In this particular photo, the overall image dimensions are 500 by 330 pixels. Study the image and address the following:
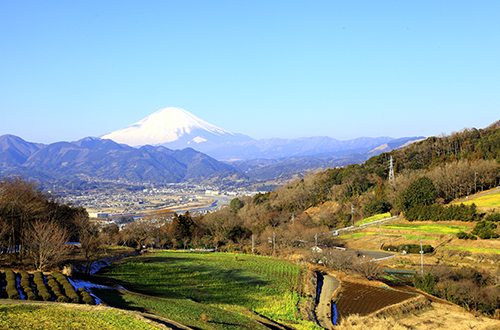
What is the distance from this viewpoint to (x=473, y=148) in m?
61.7

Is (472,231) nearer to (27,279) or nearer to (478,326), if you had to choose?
(478,326)

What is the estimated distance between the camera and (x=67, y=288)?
15289mm

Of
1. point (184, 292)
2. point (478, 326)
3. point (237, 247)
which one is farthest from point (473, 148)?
point (184, 292)

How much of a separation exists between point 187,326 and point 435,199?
4374cm

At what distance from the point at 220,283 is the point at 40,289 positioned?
39.5 feet

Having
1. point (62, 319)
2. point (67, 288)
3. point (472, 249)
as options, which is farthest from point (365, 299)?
point (62, 319)

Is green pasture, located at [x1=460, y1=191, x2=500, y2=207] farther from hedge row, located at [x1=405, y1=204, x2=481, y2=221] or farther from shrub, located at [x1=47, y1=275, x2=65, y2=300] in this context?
shrub, located at [x1=47, y1=275, x2=65, y2=300]

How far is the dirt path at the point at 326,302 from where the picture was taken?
19706mm

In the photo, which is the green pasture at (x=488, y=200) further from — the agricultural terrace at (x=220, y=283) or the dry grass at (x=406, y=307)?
the agricultural terrace at (x=220, y=283)

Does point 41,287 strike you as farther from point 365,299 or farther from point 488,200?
point 488,200

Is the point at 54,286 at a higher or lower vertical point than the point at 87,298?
higher

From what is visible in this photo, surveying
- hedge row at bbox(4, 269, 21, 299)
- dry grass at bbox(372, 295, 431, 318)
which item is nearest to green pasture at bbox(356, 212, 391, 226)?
dry grass at bbox(372, 295, 431, 318)

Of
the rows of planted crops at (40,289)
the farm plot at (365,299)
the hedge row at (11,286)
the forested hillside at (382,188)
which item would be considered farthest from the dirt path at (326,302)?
the hedge row at (11,286)

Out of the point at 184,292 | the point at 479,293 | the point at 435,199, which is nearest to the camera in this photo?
the point at 184,292
